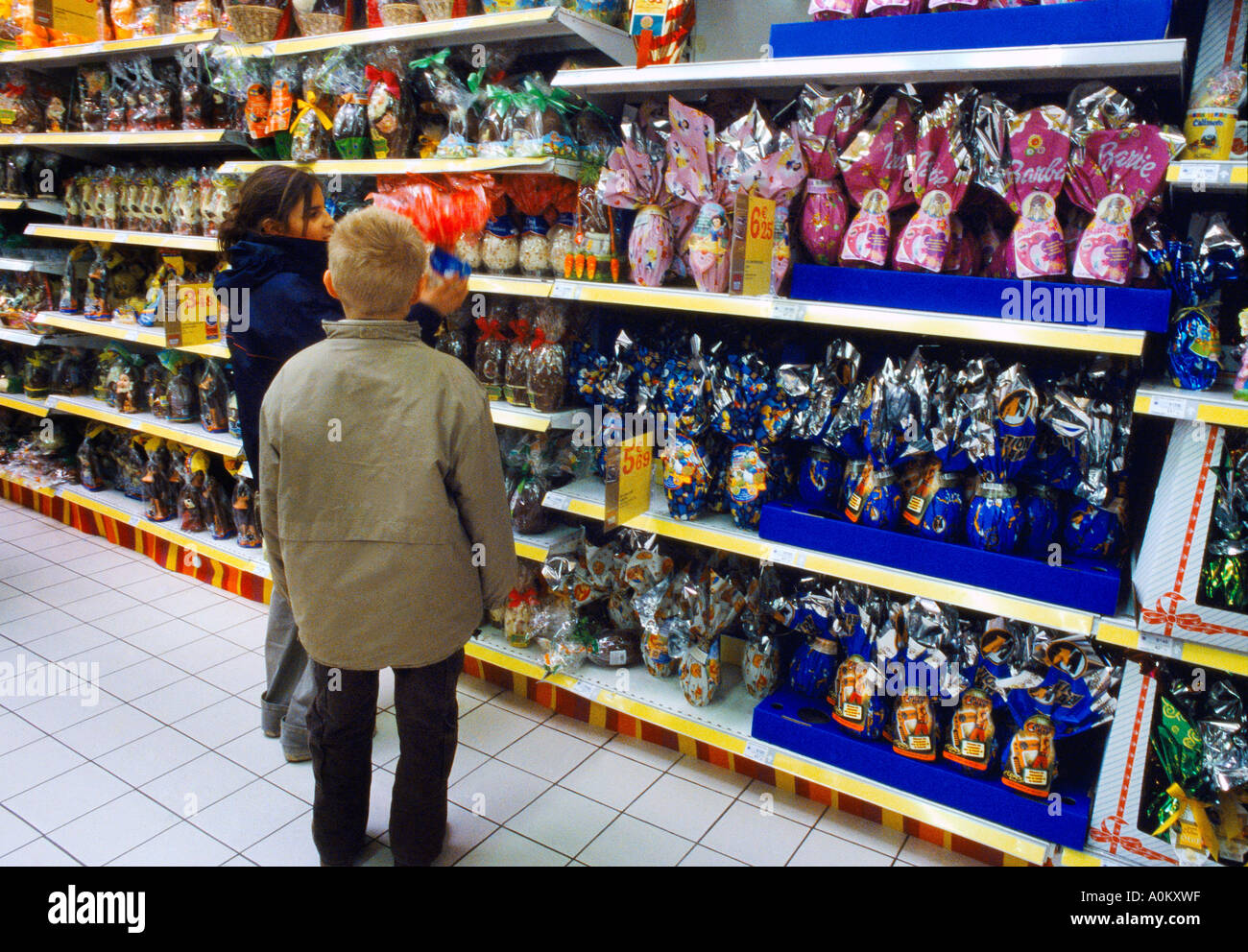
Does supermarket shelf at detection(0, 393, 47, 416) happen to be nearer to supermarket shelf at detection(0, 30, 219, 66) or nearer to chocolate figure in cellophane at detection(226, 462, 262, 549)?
chocolate figure in cellophane at detection(226, 462, 262, 549)

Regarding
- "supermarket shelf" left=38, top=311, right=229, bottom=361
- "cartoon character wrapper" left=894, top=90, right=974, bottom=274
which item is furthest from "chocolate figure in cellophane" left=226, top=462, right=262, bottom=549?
"cartoon character wrapper" left=894, top=90, right=974, bottom=274

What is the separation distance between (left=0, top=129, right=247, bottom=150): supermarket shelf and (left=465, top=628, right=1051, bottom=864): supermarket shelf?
7.29 feet

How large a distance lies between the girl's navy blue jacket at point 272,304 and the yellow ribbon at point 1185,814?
205 centimetres

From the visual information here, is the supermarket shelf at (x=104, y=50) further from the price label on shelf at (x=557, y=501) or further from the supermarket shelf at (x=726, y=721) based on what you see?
the supermarket shelf at (x=726, y=721)

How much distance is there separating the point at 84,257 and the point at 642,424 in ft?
11.8

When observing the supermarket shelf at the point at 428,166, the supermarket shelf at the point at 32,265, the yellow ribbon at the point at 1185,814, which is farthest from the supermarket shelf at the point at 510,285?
the supermarket shelf at the point at 32,265

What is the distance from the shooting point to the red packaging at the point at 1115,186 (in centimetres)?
168

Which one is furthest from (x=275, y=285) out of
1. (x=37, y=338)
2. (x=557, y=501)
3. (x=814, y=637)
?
(x=37, y=338)

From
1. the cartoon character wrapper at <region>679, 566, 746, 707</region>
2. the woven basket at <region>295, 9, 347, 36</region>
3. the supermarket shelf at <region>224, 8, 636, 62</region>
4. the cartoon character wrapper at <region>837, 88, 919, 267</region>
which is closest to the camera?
the cartoon character wrapper at <region>837, 88, 919, 267</region>

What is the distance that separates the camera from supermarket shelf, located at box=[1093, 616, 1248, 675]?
1703 millimetres

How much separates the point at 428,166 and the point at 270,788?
1.95m

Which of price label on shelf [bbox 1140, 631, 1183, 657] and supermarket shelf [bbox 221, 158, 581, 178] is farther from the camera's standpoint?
supermarket shelf [bbox 221, 158, 581, 178]

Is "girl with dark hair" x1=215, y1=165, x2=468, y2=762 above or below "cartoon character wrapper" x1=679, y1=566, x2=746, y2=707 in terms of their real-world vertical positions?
above

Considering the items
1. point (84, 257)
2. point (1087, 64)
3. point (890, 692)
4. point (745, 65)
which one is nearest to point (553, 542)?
point (890, 692)
